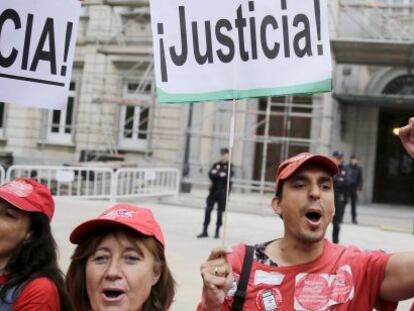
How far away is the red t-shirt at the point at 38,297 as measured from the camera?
2240mm

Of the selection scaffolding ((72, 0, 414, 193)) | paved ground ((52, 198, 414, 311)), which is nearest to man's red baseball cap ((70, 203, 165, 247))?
paved ground ((52, 198, 414, 311))

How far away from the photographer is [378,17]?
16.4 metres

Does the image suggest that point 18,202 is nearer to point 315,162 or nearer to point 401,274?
point 315,162

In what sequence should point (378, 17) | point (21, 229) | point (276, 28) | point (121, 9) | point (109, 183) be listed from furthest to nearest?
point (121, 9)
point (378, 17)
point (109, 183)
point (276, 28)
point (21, 229)

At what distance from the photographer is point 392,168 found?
17906 mm

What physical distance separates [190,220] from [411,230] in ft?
15.9

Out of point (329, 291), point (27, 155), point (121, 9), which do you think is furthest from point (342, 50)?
point (329, 291)

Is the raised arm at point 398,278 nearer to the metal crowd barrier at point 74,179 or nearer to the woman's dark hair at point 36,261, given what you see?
the woman's dark hair at point 36,261

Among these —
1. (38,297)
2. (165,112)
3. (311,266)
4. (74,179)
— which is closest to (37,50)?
(38,297)

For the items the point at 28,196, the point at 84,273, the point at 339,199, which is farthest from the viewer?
the point at 339,199

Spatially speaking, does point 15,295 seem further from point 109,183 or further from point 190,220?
point 109,183

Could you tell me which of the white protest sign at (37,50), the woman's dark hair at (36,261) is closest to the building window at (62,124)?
the white protest sign at (37,50)

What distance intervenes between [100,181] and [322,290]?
11.6 meters

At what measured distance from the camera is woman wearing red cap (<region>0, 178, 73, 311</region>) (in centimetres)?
228
